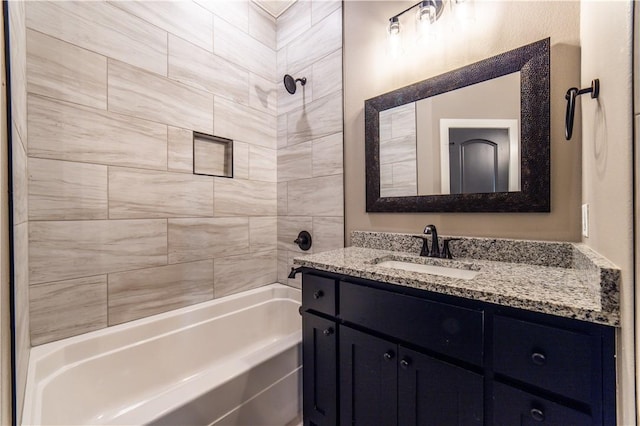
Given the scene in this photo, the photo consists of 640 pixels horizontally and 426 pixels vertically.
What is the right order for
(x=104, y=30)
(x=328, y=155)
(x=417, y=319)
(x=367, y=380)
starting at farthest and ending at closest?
1. (x=328, y=155)
2. (x=104, y=30)
3. (x=367, y=380)
4. (x=417, y=319)

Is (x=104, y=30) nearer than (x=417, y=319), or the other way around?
(x=417, y=319)

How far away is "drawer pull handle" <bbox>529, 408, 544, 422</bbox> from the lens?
28.6 inches

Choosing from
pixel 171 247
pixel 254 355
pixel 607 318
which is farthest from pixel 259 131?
pixel 607 318

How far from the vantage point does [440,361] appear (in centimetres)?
91

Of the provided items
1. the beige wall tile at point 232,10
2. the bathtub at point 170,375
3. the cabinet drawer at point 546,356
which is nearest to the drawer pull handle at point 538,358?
the cabinet drawer at point 546,356

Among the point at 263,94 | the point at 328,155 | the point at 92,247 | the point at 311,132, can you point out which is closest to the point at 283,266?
the point at 328,155

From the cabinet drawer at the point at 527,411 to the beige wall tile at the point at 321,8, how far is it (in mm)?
2327

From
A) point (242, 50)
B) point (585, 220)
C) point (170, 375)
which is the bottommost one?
point (170, 375)

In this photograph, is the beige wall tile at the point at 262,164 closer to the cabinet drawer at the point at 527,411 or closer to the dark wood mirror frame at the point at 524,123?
the dark wood mirror frame at the point at 524,123

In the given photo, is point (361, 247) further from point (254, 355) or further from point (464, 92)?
point (464, 92)

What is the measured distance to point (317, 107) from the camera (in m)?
2.04

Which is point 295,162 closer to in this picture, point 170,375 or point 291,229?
point 291,229

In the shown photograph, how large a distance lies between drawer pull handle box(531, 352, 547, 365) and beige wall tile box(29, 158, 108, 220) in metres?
1.94

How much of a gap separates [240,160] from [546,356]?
78.8 inches
